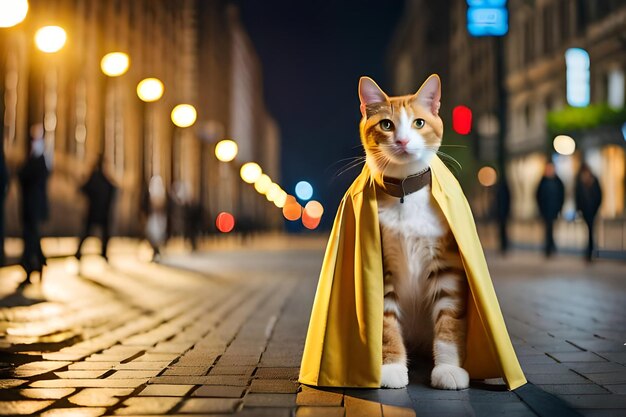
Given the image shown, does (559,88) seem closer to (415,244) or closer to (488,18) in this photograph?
(488,18)

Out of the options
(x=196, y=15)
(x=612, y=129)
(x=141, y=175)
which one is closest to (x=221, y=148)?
(x=141, y=175)

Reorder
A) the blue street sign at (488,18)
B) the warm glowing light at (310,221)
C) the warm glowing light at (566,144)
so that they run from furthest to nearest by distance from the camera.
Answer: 1. the warm glowing light at (310,221)
2. the warm glowing light at (566,144)
3. the blue street sign at (488,18)

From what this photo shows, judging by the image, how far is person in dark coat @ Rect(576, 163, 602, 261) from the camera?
15.9m

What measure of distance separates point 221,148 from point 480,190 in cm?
2810

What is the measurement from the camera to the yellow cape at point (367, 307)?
12.8ft

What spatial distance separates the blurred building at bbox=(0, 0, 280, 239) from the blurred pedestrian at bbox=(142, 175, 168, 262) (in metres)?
0.30

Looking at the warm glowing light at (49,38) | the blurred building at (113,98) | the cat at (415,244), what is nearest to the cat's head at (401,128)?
the cat at (415,244)

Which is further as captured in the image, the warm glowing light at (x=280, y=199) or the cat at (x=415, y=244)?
the warm glowing light at (x=280, y=199)

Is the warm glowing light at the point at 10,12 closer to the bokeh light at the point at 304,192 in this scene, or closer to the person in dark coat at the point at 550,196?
the person in dark coat at the point at 550,196

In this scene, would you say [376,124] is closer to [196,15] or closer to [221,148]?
[221,148]

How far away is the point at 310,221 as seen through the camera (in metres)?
160

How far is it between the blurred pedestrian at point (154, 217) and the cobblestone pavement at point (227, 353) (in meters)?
7.28

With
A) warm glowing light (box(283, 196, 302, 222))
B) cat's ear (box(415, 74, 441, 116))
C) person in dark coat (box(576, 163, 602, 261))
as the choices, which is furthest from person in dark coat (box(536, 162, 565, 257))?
warm glowing light (box(283, 196, 302, 222))

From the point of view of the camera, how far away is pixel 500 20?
20953 millimetres
